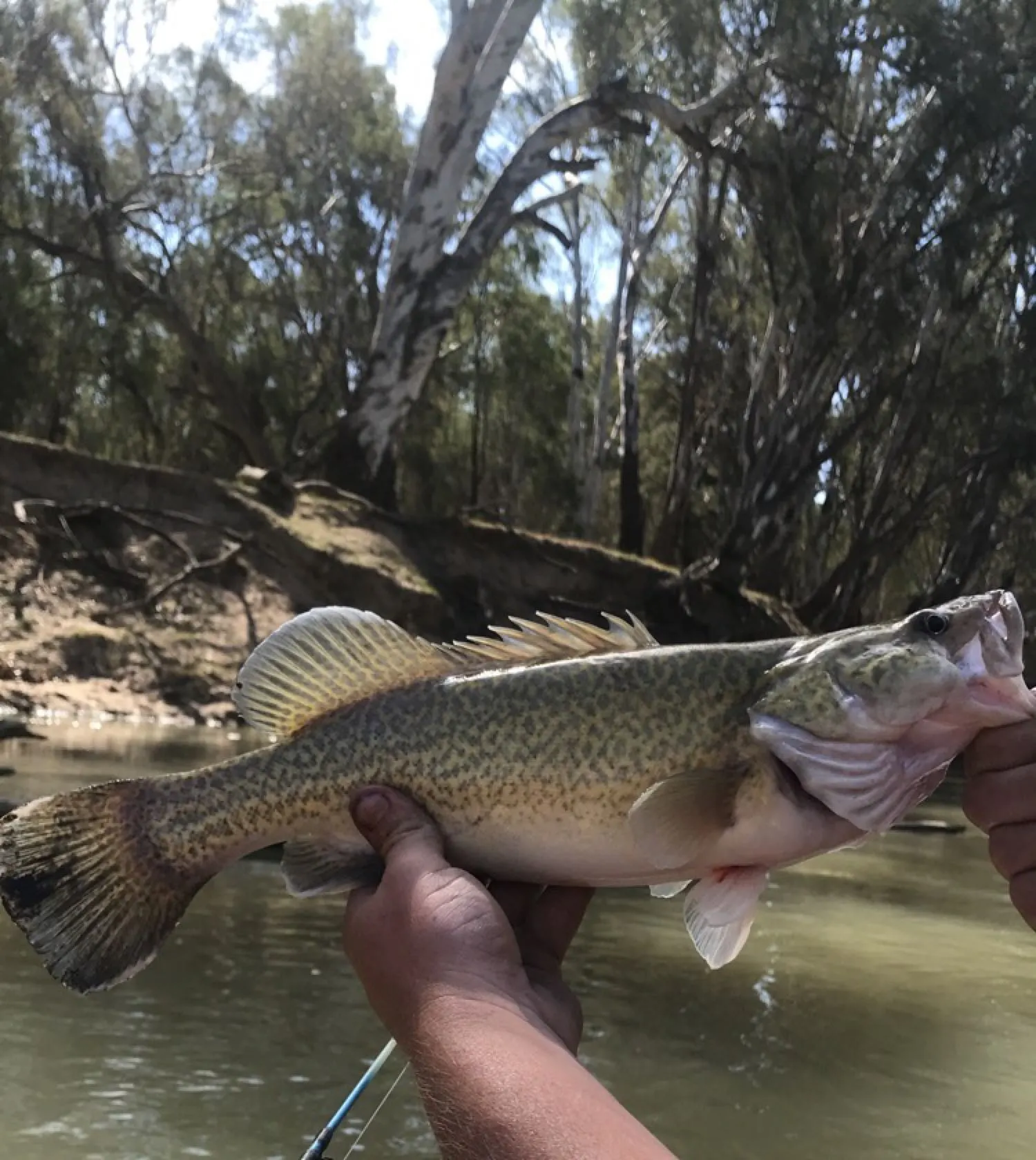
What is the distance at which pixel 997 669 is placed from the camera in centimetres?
226

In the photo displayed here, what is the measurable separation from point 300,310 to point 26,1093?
1227 inches

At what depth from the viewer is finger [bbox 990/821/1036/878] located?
2404 mm

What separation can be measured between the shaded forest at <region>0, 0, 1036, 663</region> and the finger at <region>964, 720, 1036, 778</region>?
41.4 feet

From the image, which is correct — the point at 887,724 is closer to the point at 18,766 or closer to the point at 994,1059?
the point at 994,1059

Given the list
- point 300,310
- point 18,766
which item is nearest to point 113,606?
point 18,766

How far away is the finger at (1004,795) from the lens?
233cm

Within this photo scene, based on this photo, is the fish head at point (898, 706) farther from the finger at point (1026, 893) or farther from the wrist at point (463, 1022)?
the wrist at point (463, 1022)

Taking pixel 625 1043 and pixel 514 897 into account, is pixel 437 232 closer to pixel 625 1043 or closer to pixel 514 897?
pixel 625 1043

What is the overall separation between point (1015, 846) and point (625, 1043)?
298 centimetres

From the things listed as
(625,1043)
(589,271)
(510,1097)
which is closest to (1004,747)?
(510,1097)

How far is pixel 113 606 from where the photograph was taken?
1320 centimetres

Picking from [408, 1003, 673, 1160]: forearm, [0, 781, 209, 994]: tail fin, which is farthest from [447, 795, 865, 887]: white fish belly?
[0, 781, 209, 994]: tail fin

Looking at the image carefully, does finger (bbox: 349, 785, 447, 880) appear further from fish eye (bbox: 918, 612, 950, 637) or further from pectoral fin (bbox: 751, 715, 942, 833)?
fish eye (bbox: 918, 612, 950, 637)

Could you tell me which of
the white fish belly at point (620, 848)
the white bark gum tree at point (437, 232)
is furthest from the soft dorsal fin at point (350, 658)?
the white bark gum tree at point (437, 232)
